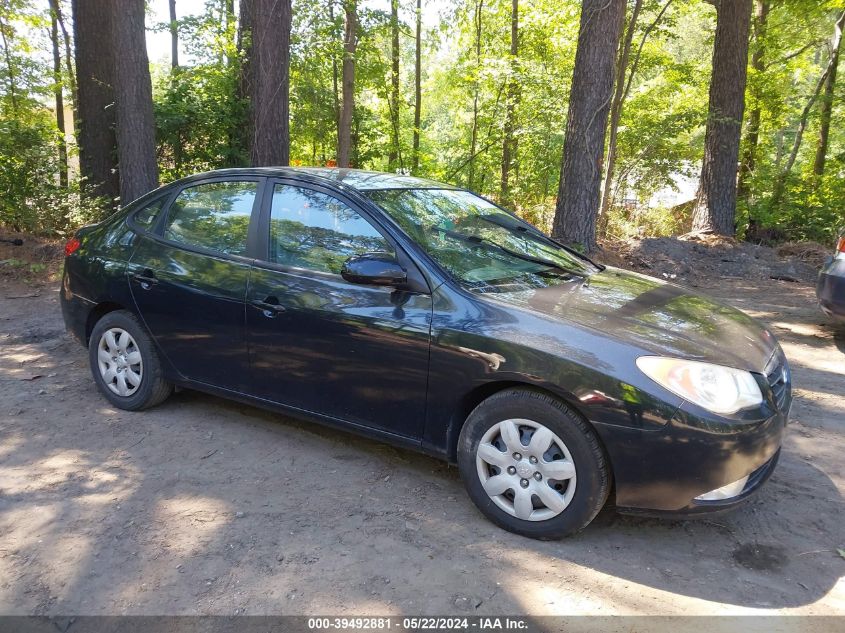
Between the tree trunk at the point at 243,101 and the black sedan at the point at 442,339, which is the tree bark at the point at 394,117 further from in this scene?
the black sedan at the point at 442,339

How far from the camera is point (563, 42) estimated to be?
17266 millimetres

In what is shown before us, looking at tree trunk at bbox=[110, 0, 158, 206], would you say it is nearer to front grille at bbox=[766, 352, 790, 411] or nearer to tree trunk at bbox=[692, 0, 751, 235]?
front grille at bbox=[766, 352, 790, 411]

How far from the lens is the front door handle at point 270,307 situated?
3.76 meters

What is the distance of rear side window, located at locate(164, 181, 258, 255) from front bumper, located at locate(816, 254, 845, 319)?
17.1 ft

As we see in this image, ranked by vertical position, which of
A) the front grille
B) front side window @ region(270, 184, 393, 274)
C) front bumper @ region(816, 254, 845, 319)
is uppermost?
front side window @ region(270, 184, 393, 274)

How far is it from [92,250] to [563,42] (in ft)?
50.9

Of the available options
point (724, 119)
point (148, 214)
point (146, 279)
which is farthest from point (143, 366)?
point (724, 119)

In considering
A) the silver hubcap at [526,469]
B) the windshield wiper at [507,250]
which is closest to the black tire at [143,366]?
the windshield wiper at [507,250]

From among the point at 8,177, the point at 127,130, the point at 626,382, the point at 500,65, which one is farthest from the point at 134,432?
the point at 500,65

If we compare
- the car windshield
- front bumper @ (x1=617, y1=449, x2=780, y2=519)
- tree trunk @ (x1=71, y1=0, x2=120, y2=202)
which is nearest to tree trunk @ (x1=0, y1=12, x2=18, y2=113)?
tree trunk @ (x1=71, y1=0, x2=120, y2=202)

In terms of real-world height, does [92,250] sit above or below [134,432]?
above

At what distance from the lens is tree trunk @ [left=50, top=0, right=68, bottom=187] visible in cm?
1066

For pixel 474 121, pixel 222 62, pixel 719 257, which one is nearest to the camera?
pixel 719 257

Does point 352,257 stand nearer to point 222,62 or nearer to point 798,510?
point 798,510
